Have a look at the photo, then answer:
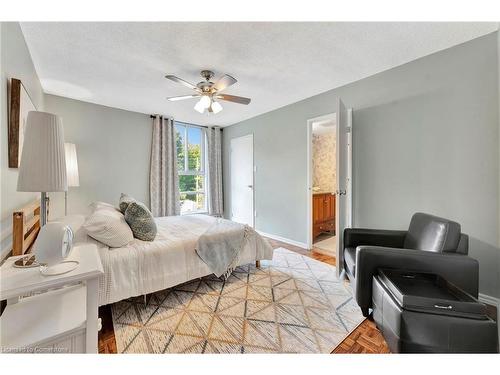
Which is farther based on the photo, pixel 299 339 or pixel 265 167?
→ pixel 265 167

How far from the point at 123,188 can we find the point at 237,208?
2303 mm

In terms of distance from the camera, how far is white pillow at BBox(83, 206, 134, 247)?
1711 mm

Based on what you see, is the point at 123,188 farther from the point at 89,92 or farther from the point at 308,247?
the point at 308,247

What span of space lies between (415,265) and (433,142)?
1.41 meters

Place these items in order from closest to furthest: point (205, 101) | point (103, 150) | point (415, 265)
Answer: point (415, 265), point (205, 101), point (103, 150)

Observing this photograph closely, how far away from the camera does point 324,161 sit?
4.73m

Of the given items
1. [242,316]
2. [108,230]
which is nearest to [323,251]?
[242,316]

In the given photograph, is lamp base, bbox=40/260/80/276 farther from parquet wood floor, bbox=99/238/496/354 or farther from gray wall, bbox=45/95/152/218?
gray wall, bbox=45/95/152/218

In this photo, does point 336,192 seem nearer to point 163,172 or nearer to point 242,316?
point 242,316

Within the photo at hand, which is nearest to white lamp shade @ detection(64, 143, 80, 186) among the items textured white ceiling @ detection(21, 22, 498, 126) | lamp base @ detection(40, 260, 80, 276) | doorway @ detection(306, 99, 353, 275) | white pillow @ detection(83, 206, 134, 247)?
textured white ceiling @ detection(21, 22, 498, 126)

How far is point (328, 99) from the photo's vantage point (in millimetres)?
3086

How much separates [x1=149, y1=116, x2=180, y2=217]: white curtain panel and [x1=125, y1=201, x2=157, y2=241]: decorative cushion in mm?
2170

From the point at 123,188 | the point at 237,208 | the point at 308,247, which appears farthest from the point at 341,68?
the point at 123,188

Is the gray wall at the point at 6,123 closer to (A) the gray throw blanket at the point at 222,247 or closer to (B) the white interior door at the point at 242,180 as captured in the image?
(A) the gray throw blanket at the point at 222,247
